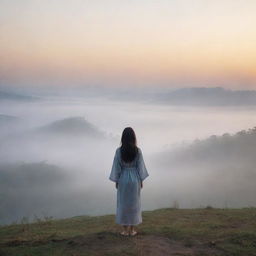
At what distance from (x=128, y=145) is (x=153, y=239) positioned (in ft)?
8.79

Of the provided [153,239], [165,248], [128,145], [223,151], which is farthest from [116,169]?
[223,151]

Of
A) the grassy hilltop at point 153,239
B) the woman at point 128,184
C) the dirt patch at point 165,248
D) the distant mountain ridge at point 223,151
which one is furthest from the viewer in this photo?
the distant mountain ridge at point 223,151

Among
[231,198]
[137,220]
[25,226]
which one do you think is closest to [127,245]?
[137,220]

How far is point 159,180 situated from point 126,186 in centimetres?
17570

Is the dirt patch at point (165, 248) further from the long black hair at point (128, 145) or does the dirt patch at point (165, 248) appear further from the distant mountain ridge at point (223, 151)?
the distant mountain ridge at point (223, 151)

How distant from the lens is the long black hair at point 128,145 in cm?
1112

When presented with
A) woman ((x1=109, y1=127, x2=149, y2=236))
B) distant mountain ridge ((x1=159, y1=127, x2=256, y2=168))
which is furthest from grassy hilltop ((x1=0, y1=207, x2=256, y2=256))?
distant mountain ridge ((x1=159, y1=127, x2=256, y2=168))

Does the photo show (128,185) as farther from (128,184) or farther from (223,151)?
(223,151)

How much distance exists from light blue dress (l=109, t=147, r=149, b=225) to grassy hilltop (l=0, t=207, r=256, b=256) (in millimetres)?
582

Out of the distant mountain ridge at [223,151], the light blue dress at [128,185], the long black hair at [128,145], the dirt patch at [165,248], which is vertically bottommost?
the dirt patch at [165,248]

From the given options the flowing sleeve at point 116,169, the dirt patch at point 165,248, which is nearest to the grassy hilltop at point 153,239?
the dirt patch at point 165,248

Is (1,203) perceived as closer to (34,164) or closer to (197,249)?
(34,164)

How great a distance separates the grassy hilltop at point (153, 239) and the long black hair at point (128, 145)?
2.28 metres

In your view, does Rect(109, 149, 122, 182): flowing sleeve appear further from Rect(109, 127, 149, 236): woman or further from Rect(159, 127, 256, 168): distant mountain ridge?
Rect(159, 127, 256, 168): distant mountain ridge
